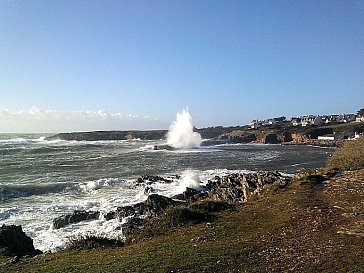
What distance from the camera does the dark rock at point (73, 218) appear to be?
2155 cm

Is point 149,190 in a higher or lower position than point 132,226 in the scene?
lower

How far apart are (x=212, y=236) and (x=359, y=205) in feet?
22.9

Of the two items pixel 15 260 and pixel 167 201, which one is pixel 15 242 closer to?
pixel 15 260

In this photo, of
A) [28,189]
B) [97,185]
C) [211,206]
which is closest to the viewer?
[211,206]

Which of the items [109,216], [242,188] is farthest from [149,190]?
[109,216]

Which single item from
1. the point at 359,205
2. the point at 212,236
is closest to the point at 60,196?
the point at 212,236

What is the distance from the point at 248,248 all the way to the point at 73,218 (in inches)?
553

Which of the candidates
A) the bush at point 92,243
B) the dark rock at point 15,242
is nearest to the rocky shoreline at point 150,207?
the dark rock at point 15,242

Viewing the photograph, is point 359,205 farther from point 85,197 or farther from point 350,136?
point 350,136

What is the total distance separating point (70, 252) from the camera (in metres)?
13.1

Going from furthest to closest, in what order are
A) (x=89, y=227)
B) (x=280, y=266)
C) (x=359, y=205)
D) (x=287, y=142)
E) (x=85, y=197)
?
(x=287, y=142) < (x=85, y=197) < (x=89, y=227) < (x=359, y=205) < (x=280, y=266)

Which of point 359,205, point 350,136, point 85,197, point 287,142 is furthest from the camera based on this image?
point 287,142

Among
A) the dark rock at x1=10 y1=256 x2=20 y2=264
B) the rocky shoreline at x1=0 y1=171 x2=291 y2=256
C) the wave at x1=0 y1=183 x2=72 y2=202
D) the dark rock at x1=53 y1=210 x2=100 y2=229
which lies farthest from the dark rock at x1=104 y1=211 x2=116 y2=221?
the wave at x1=0 y1=183 x2=72 y2=202

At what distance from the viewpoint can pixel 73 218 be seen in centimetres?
2259
